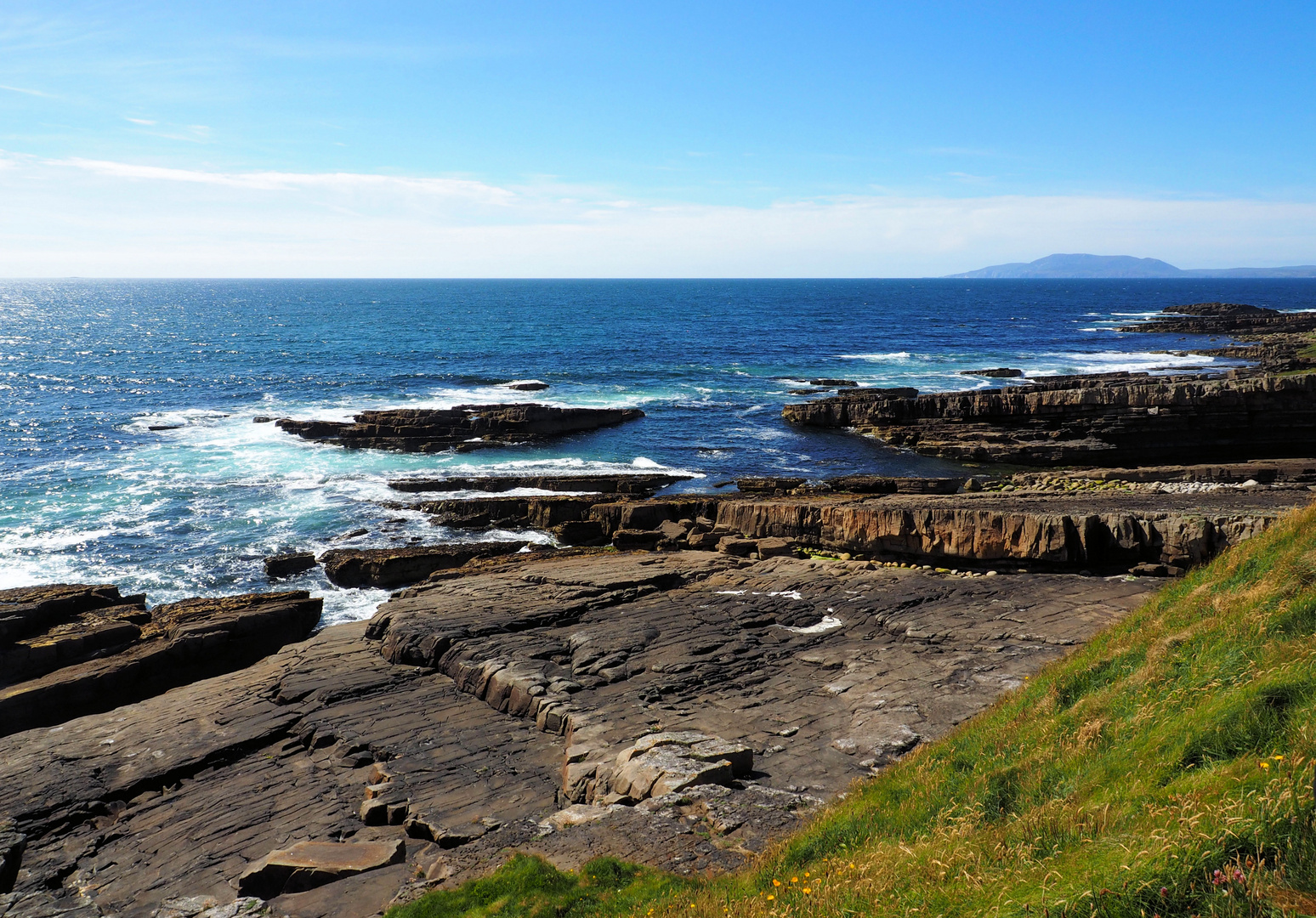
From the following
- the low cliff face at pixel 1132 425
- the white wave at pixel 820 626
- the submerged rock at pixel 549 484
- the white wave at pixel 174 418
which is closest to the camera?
the white wave at pixel 820 626

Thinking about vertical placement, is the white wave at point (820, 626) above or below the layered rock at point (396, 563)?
above

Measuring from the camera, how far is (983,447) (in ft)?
148

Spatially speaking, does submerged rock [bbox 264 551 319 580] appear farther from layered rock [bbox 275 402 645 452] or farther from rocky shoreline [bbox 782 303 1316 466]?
rocky shoreline [bbox 782 303 1316 466]

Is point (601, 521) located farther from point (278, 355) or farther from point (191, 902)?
point (278, 355)

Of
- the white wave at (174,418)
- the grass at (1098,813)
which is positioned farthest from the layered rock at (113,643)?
the white wave at (174,418)

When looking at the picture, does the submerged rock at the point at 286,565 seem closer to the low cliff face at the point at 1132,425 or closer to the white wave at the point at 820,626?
the white wave at the point at 820,626

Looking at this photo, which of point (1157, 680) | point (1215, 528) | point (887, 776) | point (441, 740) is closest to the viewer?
point (1157, 680)

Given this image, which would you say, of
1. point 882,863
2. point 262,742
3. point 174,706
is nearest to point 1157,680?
point 882,863

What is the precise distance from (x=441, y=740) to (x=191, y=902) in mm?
4902

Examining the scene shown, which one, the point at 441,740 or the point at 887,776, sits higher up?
the point at 887,776

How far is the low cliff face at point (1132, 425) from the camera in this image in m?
41.6

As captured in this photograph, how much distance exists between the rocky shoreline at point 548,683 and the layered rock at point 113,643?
75 millimetres

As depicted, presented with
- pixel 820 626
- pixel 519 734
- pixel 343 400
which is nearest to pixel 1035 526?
pixel 820 626

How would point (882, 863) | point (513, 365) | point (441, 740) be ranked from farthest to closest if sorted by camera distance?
point (513, 365)
point (441, 740)
point (882, 863)
